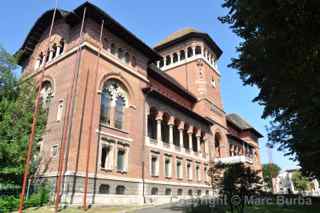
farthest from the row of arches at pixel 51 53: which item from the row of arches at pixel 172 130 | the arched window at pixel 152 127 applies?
the arched window at pixel 152 127

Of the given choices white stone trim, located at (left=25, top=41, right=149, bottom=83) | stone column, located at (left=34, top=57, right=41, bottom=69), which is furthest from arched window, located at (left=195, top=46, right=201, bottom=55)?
stone column, located at (left=34, top=57, right=41, bottom=69)

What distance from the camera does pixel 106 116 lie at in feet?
81.7

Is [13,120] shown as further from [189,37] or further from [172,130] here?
[189,37]

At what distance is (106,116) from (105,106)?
0.97m

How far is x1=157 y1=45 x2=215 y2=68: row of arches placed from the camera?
152 feet

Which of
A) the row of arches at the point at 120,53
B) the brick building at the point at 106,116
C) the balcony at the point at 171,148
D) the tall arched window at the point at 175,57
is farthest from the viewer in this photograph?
the tall arched window at the point at 175,57

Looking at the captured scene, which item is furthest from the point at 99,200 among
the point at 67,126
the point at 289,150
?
the point at 289,150

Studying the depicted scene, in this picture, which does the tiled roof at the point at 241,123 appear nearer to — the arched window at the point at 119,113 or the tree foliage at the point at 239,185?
the arched window at the point at 119,113

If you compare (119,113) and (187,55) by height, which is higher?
(187,55)

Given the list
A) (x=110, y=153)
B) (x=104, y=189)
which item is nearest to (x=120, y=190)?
(x=104, y=189)

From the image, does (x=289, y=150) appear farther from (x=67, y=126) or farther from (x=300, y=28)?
(x=67, y=126)

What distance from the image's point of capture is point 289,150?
17469 millimetres

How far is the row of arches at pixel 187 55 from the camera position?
46375mm

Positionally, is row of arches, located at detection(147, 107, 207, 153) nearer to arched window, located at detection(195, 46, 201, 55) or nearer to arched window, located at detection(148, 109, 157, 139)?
arched window, located at detection(148, 109, 157, 139)
